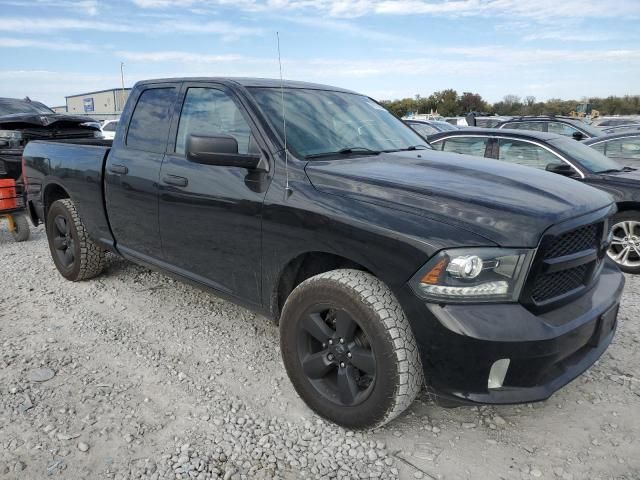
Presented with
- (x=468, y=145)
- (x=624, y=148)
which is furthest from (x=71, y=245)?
(x=624, y=148)

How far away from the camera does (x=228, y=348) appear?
3.59 m

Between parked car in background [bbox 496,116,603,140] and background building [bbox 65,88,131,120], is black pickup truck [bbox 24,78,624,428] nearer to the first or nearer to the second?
Result: parked car in background [bbox 496,116,603,140]

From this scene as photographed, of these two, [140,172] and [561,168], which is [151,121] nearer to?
[140,172]

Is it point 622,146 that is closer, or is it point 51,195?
point 51,195

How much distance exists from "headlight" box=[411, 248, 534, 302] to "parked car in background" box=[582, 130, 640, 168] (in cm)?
580

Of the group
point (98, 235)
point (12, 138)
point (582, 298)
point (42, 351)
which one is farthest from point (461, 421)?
point (12, 138)

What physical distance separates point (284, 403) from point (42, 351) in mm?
1798

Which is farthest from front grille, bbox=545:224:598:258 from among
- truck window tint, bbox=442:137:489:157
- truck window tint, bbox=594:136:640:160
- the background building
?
the background building

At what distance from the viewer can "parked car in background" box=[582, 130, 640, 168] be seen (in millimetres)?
6977

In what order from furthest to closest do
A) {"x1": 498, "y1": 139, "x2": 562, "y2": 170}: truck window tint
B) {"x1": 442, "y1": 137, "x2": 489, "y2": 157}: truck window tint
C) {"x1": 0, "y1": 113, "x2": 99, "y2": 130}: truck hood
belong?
{"x1": 0, "y1": 113, "x2": 99, "y2": 130}: truck hood, {"x1": 442, "y1": 137, "x2": 489, "y2": 157}: truck window tint, {"x1": 498, "y1": 139, "x2": 562, "y2": 170}: truck window tint

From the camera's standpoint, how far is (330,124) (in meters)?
3.30

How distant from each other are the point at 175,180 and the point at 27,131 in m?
5.69

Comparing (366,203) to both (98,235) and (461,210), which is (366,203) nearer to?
(461,210)

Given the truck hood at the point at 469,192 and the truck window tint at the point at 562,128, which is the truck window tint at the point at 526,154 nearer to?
the truck hood at the point at 469,192
